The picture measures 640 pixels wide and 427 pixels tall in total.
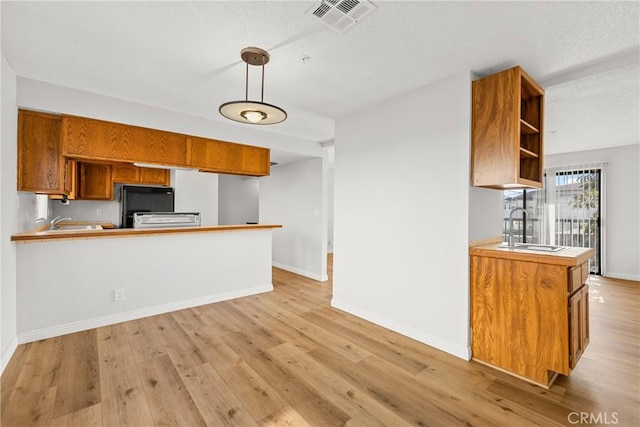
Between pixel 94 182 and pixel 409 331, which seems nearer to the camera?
pixel 409 331

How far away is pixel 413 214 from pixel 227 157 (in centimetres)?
268

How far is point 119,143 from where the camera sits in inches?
128

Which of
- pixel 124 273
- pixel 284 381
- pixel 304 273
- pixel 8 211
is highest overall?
pixel 8 211

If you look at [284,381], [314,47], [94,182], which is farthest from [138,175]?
[284,381]

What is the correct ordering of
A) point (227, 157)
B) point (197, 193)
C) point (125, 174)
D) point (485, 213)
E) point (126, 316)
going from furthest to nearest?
point (197, 193) < point (125, 174) < point (227, 157) < point (126, 316) < point (485, 213)

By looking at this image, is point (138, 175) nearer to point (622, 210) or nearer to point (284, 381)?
point (284, 381)

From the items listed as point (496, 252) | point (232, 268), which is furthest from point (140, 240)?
point (496, 252)

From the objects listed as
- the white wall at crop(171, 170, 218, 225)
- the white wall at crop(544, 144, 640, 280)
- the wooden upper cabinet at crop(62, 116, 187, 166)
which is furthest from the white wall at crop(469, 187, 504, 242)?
the white wall at crop(171, 170, 218, 225)

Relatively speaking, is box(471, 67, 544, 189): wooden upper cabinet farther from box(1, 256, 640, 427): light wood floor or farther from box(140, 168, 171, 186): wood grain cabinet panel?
box(140, 168, 171, 186): wood grain cabinet panel

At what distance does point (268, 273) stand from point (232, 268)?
2.03 ft

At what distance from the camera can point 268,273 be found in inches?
177

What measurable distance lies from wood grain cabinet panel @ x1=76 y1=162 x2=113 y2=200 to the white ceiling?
2.51 meters

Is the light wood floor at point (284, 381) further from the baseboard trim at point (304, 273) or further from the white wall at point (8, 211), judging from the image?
the baseboard trim at point (304, 273)

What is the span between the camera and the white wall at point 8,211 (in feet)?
7.37
